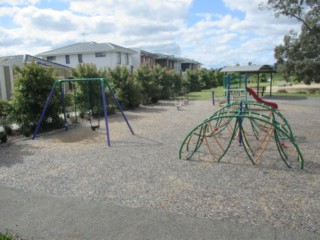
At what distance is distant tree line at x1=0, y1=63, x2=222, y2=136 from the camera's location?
9.63m

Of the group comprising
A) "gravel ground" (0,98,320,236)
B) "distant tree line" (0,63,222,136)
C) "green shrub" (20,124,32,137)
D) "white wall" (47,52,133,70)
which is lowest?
"gravel ground" (0,98,320,236)

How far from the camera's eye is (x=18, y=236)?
336 centimetres

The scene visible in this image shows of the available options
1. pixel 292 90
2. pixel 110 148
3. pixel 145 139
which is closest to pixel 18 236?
pixel 110 148

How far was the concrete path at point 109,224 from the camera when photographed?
333 cm

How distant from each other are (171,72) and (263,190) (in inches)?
773

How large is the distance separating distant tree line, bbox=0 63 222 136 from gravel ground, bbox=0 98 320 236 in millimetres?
1670

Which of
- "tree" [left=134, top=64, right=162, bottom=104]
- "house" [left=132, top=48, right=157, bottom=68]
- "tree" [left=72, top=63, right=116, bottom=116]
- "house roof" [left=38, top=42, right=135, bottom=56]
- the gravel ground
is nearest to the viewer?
the gravel ground

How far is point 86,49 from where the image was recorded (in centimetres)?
3944

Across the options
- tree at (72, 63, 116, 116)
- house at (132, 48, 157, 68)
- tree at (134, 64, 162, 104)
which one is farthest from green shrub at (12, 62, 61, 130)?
house at (132, 48, 157, 68)

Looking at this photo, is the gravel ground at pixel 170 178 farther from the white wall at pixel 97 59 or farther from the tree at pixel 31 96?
the white wall at pixel 97 59

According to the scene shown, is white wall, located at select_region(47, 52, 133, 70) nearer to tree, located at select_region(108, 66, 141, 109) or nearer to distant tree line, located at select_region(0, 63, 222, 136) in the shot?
distant tree line, located at select_region(0, 63, 222, 136)

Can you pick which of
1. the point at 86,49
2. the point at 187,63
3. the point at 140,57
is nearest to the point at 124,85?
the point at 86,49

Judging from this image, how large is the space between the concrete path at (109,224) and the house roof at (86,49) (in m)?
35.2

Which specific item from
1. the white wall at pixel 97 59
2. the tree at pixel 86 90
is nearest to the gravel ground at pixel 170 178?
the tree at pixel 86 90
